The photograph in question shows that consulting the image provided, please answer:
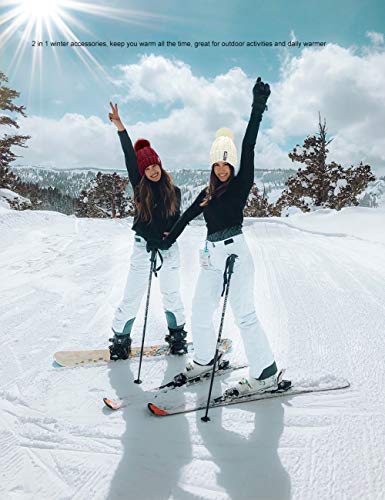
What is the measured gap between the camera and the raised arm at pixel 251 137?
298 cm

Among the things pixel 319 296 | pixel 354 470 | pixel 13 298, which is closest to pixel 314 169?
pixel 319 296

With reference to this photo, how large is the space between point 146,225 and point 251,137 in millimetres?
1539

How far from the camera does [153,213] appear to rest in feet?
13.0

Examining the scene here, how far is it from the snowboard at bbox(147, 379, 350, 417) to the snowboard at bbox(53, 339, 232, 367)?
3.08 feet

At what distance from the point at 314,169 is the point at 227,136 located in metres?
28.5

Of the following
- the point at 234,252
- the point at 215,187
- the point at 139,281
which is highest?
the point at 215,187

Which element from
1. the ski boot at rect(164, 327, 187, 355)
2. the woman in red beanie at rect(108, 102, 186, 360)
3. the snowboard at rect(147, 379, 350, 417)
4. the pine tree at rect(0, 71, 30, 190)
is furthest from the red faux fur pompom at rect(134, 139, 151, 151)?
the pine tree at rect(0, 71, 30, 190)

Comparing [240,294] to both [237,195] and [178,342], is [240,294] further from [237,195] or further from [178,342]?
[178,342]

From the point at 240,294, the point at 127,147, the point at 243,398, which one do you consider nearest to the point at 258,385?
the point at 243,398

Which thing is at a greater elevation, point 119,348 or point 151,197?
point 151,197

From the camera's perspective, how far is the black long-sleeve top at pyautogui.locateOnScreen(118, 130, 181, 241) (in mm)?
3924

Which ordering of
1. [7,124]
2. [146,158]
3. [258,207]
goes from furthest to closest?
[258,207] → [7,124] → [146,158]

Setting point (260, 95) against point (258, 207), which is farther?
point (258, 207)

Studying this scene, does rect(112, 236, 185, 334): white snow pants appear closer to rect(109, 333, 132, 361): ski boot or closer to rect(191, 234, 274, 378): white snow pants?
rect(109, 333, 132, 361): ski boot
